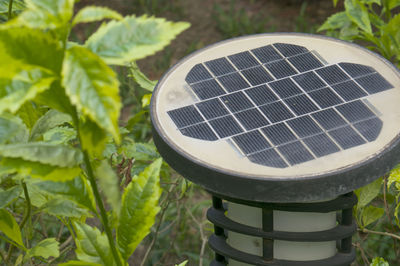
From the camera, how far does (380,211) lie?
2777 millimetres

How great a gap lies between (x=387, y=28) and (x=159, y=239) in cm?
200

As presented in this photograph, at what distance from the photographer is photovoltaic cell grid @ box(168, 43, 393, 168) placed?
6.95 ft

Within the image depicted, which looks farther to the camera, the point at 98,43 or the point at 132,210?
the point at 132,210

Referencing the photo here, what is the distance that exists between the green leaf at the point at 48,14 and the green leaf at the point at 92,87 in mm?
67

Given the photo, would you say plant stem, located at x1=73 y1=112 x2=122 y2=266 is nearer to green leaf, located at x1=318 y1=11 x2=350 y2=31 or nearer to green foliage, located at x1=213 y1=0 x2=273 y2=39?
green leaf, located at x1=318 y1=11 x2=350 y2=31

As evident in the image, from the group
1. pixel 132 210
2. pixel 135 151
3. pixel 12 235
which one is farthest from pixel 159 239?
pixel 132 210

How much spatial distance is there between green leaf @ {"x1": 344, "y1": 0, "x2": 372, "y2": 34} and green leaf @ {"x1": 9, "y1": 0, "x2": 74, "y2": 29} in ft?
6.84

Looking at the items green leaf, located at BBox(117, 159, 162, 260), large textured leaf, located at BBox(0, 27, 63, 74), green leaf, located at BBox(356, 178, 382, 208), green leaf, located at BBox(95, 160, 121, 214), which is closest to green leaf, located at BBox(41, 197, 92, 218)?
green leaf, located at BBox(117, 159, 162, 260)

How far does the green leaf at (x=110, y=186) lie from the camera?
4.50ft

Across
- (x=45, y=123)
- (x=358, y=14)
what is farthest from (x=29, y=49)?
(x=358, y=14)

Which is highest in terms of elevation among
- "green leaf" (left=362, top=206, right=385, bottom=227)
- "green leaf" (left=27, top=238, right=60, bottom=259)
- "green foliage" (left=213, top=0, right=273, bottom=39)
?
"green leaf" (left=27, top=238, right=60, bottom=259)

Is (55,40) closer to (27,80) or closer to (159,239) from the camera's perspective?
(27,80)

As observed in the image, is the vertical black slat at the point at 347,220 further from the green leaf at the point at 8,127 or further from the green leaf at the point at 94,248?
the green leaf at the point at 8,127

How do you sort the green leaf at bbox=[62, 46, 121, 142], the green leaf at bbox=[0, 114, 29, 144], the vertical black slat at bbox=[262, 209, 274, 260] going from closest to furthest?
the green leaf at bbox=[62, 46, 121, 142] → the green leaf at bbox=[0, 114, 29, 144] → the vertical black slat at bbox=[262, 209, 274, 260]
